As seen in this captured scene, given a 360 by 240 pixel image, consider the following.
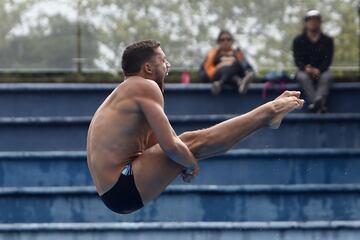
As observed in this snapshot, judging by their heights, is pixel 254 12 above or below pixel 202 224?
above

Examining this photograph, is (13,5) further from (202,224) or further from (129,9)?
(202,224)

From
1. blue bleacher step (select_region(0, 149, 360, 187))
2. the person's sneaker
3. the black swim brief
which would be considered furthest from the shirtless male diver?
the person's sneaker

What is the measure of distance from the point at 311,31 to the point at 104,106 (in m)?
4.43

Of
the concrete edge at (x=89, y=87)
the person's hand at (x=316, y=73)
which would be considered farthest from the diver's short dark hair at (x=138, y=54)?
the concrete edge at (x=89, y=87)

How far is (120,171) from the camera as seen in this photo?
855 centimetres

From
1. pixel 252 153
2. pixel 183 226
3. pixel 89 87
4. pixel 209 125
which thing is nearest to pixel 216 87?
pixel 209 125

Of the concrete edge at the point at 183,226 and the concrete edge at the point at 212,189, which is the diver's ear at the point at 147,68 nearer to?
the concrete edge at the point at 183,226

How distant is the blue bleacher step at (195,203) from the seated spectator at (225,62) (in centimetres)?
148

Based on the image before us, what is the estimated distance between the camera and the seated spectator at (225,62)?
12.5 meters

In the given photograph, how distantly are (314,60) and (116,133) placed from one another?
A: 4372 millimetres

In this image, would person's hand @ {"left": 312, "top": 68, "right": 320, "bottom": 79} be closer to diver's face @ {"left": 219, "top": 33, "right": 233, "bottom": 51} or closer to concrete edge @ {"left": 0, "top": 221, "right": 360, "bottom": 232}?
diver's face @ {"left": 219, "top": 33, "right": 233, "bottom": 51}

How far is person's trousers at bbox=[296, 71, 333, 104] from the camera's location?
12.2m

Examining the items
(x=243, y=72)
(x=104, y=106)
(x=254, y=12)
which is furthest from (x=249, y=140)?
(x=104, y=106)

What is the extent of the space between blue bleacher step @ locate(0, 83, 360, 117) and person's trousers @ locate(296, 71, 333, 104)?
29 centimetres
